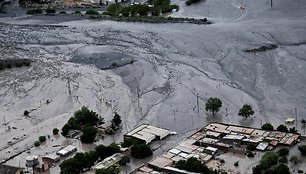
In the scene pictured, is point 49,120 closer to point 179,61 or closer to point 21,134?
point 21,134


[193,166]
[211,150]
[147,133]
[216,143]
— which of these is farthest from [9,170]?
[216,143]

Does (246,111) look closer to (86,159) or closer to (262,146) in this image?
(262,146)

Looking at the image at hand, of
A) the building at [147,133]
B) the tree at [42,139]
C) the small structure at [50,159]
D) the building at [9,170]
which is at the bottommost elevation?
the small structure at [50,159]

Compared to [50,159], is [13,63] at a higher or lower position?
higher

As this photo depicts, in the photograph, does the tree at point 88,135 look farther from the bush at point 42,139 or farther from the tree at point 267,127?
the tree at point 267,127

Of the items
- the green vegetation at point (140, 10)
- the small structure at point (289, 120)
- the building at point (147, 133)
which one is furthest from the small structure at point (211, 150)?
the green vegetation at point (140, 10)

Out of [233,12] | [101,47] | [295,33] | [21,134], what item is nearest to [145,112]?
[21,134]

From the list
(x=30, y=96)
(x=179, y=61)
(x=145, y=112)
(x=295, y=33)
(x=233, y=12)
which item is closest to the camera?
(x=145, y=112)
